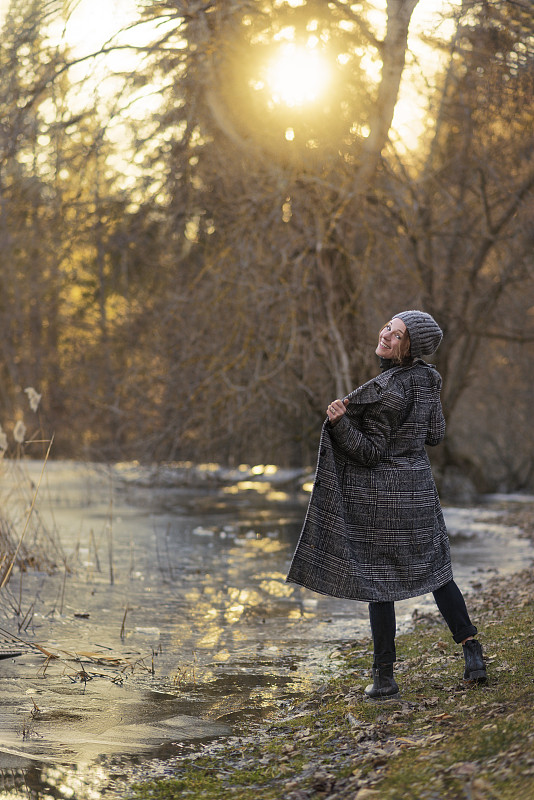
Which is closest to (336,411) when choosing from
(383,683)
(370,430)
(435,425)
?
(370,430)

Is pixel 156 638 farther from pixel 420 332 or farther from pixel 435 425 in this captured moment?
pixel 420 332

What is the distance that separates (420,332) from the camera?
15.5 feet

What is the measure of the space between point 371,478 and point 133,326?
10.7 m

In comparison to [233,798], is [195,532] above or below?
above

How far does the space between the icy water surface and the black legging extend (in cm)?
70

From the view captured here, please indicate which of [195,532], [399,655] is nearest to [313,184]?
[195,532]

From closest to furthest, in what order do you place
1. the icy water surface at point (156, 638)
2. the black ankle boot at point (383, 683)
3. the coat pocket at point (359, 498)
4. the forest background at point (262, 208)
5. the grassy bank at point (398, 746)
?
1. the grassy bank at point (398, 746)
2. the icy water surface at point (156, 638)
3. the coat pocket at point (359, 498)
4. the black ankle boot at point (383, 683)
5. the forest background at point (262, 208)

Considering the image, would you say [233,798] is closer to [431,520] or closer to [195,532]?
[431,520]

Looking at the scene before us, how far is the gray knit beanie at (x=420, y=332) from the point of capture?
472cm

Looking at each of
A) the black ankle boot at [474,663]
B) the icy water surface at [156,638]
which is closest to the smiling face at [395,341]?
the black ankle boot at [474,663]

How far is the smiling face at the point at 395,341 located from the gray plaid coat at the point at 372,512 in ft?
0.40

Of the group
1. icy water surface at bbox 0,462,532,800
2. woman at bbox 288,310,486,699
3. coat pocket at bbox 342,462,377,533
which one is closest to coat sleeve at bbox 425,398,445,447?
woman at bbox 288,310,486,699

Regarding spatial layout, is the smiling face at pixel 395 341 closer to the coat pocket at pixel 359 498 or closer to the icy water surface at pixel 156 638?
the coat pocket at pixel 359 498

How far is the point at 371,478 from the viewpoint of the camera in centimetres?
464
